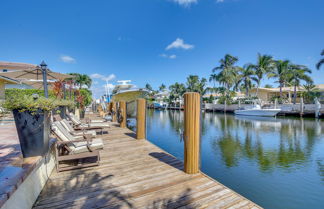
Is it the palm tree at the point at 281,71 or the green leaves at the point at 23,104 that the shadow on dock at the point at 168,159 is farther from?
the palm tree at the point at 281,71

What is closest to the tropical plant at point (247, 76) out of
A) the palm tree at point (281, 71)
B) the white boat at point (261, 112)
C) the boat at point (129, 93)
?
the palm tree at point (281, 71)

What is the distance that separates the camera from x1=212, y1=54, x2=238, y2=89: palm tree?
34.3m

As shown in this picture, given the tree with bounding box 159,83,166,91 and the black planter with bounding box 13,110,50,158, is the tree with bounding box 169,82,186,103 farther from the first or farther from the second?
the black planter with bounding box 13,110,50,158

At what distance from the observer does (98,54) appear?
3120 cm

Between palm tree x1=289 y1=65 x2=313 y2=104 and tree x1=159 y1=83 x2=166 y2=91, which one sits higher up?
tree x1=159 y1=83 x2=166 y2=91

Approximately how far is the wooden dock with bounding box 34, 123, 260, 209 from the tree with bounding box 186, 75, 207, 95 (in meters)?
37.4

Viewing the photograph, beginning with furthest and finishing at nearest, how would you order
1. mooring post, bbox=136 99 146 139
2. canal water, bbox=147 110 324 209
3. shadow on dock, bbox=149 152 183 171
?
mooring post, bbox=136 99 146 139
canal water, bbox=147 110 324 209
shadow on dock, bbox=149 152 183 171

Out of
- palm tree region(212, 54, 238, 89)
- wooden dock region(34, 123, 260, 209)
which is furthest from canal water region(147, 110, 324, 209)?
palm tree region(212, 54, 238, 89)

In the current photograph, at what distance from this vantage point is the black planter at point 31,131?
2490mm

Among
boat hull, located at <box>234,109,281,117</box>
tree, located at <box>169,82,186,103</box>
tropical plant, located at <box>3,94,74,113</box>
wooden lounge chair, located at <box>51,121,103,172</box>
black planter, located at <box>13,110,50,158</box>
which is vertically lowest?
boat hull, located at <box>234,109,281,117</box>

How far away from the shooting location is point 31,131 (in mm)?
2541

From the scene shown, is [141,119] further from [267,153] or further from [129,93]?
[129,93]

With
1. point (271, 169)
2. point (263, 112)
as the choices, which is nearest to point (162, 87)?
point (263, 112)

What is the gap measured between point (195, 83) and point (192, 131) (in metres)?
39.6
